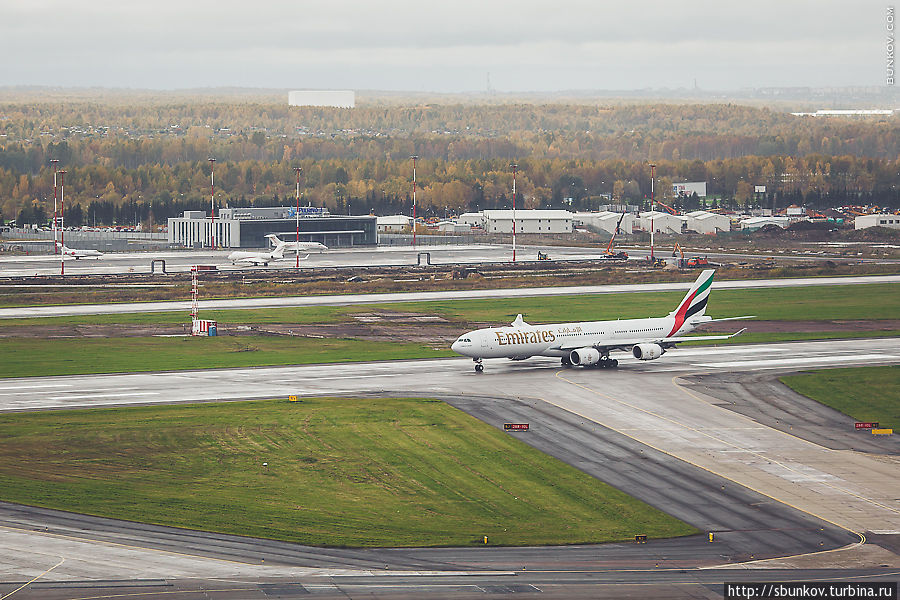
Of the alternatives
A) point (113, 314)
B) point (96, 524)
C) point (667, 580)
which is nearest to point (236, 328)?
point (113, 314)

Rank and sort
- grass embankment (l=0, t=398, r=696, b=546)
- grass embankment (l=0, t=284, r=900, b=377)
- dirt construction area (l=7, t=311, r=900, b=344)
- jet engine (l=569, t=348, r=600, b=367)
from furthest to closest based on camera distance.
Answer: dirt construction area (l=7, t=311, r=900, b=344) → grass embankment (l=0, t=284, r=900, b=377) → jet engine (l=569, t=348, r=600, b=367) → grass embankment (l=0, t=398, r=696, b=546)

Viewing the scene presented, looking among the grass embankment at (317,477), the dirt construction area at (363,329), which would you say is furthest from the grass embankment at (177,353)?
the grass embankment at (317,477)

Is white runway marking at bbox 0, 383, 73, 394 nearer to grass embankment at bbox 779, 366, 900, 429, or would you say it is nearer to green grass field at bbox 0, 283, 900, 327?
green grass field at bbox 0, 283, 900, 327

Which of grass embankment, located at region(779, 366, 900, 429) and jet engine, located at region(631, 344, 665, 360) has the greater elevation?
jet engine, located at region(631, 344, 665, 360)

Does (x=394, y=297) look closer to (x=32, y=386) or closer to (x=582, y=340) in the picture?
(x=582, y=340)

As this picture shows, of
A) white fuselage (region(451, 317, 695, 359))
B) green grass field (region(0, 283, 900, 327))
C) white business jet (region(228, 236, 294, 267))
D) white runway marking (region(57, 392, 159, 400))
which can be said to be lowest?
white runway marking (region(57, 392, 159, 400))

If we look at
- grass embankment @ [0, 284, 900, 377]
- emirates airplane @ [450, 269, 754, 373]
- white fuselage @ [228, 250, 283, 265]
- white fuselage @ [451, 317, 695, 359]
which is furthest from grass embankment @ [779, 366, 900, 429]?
white fuselage @ [228, 250, 283, 265]

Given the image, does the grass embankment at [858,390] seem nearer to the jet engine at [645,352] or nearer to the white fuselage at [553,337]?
the jet engine at [645,352]

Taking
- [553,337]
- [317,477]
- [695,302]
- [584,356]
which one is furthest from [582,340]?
[317,477]
